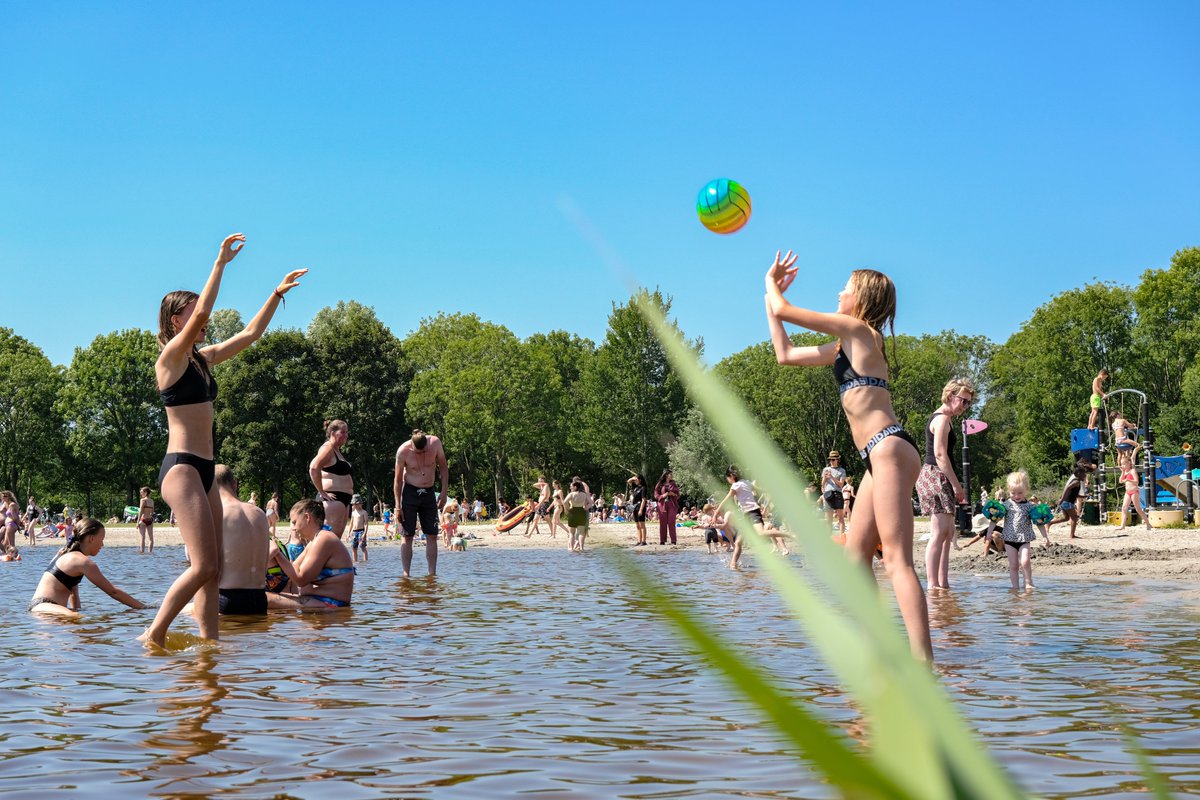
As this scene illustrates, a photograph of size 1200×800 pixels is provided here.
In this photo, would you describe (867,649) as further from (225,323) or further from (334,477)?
(225,323)

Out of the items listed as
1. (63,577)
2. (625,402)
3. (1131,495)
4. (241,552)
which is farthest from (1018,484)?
(625,402)

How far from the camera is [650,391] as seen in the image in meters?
68.6

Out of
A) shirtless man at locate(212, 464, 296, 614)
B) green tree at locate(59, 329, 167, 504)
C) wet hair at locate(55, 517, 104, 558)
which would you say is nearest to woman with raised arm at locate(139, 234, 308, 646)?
shirtless man at locate(212, 464, 296, 614)

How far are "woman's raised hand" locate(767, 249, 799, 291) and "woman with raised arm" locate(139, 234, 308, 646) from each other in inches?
106

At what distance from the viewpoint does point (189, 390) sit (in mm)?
6555

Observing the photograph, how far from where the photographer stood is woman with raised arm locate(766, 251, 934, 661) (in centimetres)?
536

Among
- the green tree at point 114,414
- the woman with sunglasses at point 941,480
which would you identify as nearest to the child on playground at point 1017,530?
the woman with sunglasses at point 941,480

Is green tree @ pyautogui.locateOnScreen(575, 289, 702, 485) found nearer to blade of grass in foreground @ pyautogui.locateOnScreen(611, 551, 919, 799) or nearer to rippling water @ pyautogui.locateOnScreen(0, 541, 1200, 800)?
rippling water @ pyautogui.locateOnScreen(0, 541, 1200, 800)

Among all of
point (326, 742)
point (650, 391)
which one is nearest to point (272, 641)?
point (326, 742)

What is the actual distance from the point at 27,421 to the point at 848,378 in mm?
70462

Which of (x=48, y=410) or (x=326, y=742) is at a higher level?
(x=48, y=410)

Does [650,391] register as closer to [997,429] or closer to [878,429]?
[997,429]

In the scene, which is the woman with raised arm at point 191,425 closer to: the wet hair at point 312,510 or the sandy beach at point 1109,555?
the wet hair at point 312,510

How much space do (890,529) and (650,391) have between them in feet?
208
